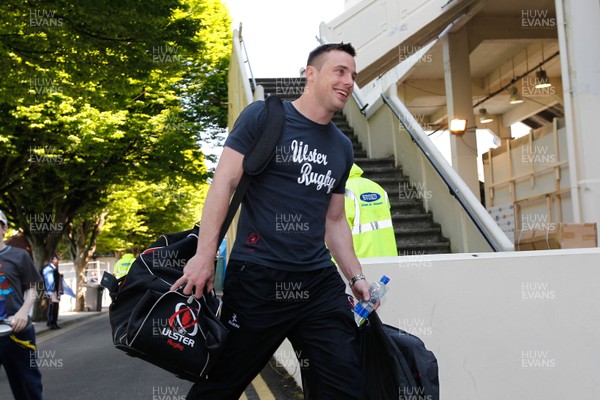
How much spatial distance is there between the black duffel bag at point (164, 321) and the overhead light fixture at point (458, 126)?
15.6 m

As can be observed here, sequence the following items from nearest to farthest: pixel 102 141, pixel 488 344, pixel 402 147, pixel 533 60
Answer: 1. pixel 488 344
2. pixel 402 147
3. pixel 102 141
4. pixel 533 60

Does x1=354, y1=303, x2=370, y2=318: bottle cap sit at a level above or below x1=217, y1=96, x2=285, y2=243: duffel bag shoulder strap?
below

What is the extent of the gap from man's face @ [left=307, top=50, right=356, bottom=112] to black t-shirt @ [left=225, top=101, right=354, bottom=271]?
0.44 feet

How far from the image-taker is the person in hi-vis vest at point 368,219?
18.5 ft

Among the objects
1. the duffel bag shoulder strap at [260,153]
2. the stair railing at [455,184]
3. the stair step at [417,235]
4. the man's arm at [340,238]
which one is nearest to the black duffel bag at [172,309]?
the duffel bag shoulder strap at [260,153]

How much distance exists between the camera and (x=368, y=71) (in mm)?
17594

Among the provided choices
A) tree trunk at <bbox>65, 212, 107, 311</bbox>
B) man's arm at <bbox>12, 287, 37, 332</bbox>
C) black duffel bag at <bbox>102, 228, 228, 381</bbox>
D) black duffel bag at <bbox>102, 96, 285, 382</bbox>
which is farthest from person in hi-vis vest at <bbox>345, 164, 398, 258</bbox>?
tree trunk at <bbox>65, 212, 107, 311</bbox>

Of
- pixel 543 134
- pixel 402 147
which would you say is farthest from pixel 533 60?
pixel 402 147

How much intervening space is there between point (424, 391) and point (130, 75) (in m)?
11.0

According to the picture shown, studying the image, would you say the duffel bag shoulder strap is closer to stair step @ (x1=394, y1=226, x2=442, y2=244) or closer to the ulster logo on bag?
the ulster logo on bag

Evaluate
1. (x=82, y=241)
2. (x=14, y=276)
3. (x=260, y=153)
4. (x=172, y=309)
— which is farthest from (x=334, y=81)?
(x=82, y=241)

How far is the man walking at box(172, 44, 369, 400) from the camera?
297cm

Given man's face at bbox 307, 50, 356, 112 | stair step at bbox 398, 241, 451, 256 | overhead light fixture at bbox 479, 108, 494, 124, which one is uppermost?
overhead light fixture at bbox 479, 108, 494, 124

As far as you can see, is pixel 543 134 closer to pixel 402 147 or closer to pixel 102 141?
pixel 402 147
